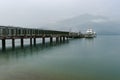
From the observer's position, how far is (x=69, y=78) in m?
16.5

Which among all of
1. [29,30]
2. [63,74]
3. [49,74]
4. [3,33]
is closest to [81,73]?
[63,74]

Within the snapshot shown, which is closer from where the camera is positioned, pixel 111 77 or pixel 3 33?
pixel 111 77

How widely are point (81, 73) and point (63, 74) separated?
184 centimetres

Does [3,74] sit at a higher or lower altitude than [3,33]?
lower

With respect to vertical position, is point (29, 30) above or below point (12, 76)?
above

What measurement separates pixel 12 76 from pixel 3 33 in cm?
2937

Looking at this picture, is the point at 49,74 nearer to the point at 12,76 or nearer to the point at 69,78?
the point at 69,78

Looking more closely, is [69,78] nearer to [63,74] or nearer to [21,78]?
[63,74]

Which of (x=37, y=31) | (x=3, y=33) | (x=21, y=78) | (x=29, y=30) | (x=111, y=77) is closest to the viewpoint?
(x=21, y=78)

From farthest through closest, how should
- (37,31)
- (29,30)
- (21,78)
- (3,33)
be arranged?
(37,31) < (29,30) < (3,33) < (21,78)

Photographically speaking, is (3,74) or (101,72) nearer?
(3,74)

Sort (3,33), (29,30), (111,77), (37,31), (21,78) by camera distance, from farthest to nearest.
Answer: (37,31), (29,30), (3,33), (111,77), (21,78)

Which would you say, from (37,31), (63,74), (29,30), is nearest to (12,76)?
(63,74)

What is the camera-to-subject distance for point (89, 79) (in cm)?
1641
